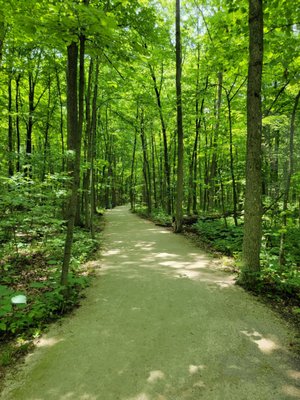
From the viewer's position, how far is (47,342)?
329cm

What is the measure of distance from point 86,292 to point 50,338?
4.98 feet

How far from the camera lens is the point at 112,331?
352 centimetres

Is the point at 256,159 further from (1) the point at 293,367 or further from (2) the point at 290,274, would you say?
(1) the point at 293,367

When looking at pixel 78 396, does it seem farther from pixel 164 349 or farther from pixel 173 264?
pixel 173 264

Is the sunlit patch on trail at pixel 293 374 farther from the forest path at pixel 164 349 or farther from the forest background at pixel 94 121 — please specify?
the forest background at pixel 94 121

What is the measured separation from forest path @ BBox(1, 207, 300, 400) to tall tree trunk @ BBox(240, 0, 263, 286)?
673 millimetres

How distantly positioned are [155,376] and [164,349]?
1.52 feet

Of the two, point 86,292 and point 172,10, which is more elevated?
point 172,10

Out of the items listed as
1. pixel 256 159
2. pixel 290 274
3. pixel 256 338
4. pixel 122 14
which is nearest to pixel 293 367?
pixel 256 338

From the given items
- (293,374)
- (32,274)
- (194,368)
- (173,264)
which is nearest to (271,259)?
(173,264)

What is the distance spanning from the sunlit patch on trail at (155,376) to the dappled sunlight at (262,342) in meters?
1.28

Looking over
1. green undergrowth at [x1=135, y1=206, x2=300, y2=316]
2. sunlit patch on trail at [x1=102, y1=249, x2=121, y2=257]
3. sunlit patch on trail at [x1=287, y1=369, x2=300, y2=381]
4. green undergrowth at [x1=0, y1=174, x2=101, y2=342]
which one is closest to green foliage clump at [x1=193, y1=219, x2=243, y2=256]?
green undergrowth at [x1=135, y1=206, x2=300, y2=316]

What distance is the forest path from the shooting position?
2.46 metres

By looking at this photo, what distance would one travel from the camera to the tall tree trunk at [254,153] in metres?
4.60
